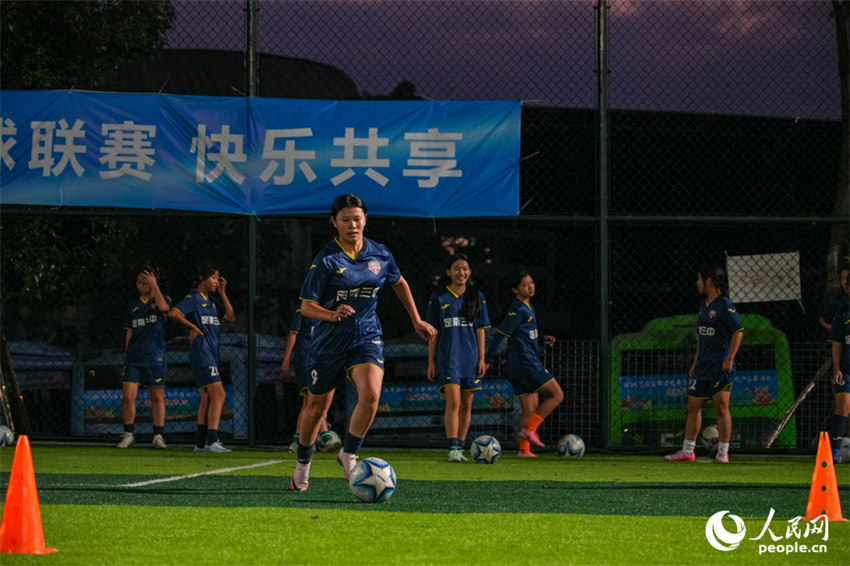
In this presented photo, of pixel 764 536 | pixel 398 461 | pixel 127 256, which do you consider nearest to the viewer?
pixel 764 536

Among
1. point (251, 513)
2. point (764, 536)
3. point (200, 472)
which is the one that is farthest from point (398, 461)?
point (764, 536)

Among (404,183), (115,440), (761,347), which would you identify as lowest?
(115,440)

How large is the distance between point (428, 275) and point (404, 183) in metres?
1.95

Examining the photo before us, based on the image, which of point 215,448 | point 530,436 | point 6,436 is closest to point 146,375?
point 215,448

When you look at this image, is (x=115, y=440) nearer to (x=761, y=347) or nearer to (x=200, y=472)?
(x=200, y=472)

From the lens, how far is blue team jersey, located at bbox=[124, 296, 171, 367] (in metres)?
12.6

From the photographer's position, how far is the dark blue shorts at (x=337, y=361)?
7.44 m

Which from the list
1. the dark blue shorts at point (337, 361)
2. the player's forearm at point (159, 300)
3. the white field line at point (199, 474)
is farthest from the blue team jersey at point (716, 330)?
the player's forearm at point (159, 300)

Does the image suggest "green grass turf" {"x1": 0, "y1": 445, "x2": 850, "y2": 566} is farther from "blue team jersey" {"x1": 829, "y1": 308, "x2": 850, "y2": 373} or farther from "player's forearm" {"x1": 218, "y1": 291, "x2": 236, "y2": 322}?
"player's forearm" {"x1": 218, "y1": 291, "x2": 236, "y2": 322}

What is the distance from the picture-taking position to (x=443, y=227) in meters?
13.8

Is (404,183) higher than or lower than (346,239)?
higher

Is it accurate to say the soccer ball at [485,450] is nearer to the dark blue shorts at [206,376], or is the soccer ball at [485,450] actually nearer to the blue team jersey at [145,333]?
the dark blue shorts at [206,376]

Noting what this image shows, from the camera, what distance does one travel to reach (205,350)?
12.1m

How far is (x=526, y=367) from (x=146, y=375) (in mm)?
4152
